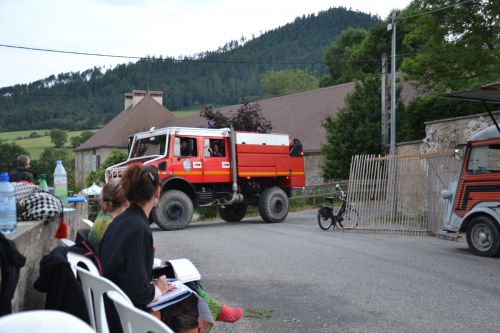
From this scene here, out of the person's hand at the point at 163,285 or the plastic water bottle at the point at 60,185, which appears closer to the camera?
the person's hand at the point at 163,285

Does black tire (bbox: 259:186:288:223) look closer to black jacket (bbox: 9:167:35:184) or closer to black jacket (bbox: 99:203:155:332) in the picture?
black jacket (bbox: 9:167:35:184)

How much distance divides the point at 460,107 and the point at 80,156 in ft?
150

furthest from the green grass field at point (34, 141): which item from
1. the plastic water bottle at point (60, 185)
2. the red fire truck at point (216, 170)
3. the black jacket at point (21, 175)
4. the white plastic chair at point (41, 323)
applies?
the white plastic chair at point (41, 323)

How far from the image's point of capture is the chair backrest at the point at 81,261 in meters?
3.44

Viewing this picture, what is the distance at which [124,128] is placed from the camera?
55031mm

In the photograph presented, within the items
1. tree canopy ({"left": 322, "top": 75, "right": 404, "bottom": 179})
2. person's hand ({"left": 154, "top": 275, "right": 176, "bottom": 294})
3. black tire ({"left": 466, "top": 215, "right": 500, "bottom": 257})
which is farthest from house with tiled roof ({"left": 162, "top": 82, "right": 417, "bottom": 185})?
person's hand ({"left": 154, "top": 275, "right": 176, "bottom": 294})

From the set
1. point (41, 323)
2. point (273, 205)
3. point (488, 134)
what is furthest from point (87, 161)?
point (41, 323)

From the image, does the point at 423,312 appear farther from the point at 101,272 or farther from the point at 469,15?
the point at 469,15

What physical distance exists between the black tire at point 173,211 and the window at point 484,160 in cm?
792

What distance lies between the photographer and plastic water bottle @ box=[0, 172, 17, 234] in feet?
11.6

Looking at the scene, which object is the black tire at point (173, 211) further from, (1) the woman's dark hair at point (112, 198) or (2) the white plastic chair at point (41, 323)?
(2) the white plastic chair at point (41, 323)

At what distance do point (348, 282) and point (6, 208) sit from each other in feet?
17.7

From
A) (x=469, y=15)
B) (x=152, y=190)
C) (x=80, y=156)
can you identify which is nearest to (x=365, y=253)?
(x=152, y=190)

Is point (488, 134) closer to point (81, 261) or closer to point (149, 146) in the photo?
point (149, 146)
